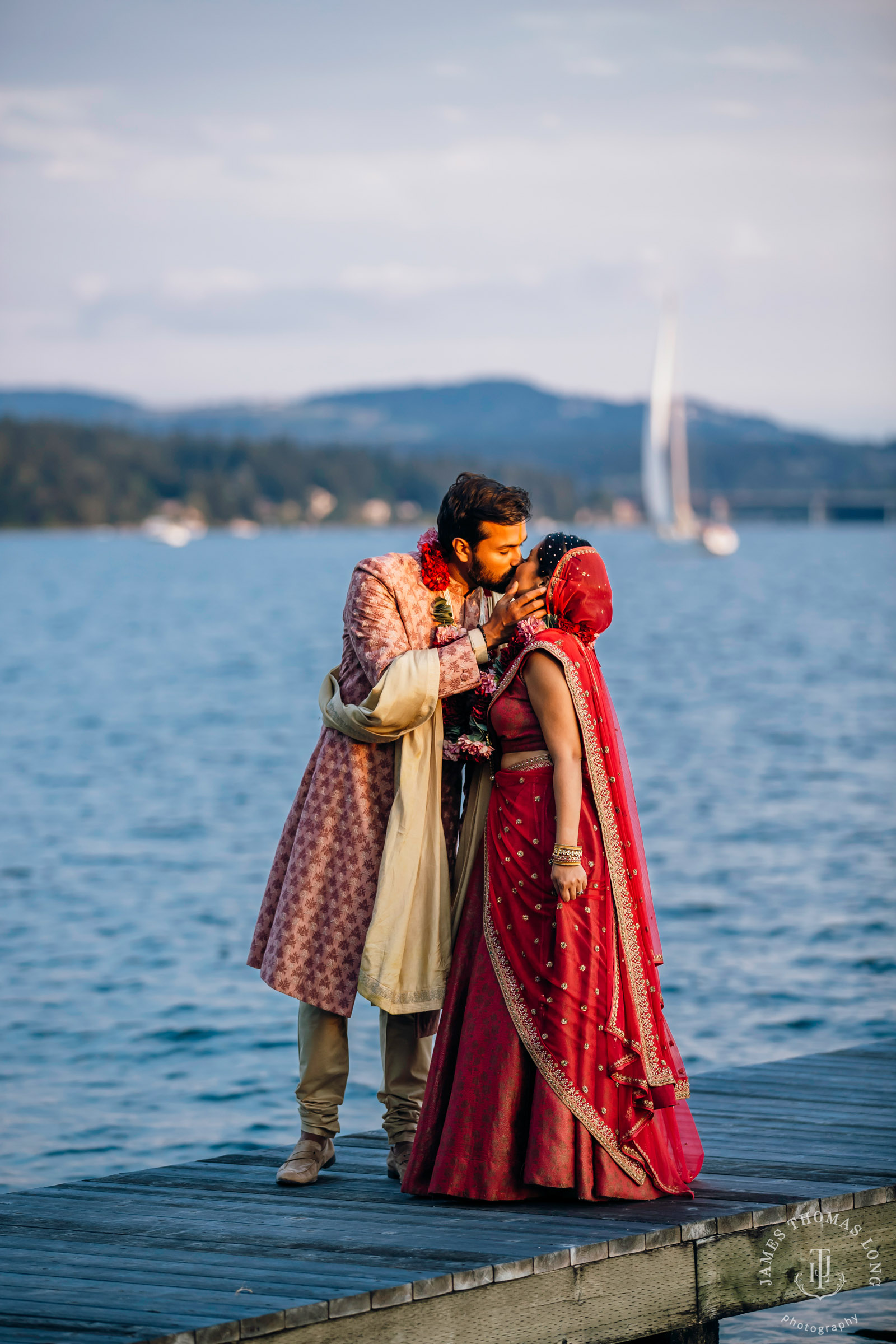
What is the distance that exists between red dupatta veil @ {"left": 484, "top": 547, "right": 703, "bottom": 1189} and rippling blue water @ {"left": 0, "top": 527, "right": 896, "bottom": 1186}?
3.64 meters

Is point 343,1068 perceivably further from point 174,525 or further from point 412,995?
point 174,525

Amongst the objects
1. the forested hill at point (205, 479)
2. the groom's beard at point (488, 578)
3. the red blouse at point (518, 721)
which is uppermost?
the forested hill at point (205, 479)

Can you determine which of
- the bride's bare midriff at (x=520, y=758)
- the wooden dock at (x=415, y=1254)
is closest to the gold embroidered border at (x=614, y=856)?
the bride's bare midriff at (x=520, y=758)

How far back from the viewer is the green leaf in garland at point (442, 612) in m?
3.93

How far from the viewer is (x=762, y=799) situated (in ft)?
57.9

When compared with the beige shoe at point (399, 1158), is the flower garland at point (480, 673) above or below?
above

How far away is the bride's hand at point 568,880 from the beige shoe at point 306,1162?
1.04 meters

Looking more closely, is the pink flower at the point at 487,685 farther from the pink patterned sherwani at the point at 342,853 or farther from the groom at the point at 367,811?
the pink patterned sherwani at the point at 342,853

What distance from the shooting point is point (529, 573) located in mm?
3805

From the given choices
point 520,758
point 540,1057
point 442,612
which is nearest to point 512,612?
point 442,612

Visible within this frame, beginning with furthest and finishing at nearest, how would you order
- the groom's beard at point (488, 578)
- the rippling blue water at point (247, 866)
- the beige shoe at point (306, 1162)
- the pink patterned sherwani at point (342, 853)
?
the rippling blue water at point (247, 866) < the beige shoe at point (306, 1162) < the pink patterned sherwani at point (342, 853) < the groom's beard at point (488, 578)

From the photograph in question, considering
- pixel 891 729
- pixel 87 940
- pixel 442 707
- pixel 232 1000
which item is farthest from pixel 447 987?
pixel 891 729

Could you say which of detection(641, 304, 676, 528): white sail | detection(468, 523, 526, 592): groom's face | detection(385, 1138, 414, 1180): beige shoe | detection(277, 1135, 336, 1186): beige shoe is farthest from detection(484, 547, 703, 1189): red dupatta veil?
detection(641, 304, 676, 528): white sail

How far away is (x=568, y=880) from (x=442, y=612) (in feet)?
2.49
